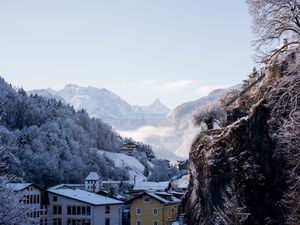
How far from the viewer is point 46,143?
436 ft

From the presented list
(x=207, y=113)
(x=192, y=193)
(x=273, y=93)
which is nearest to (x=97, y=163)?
(x=207, y=113)

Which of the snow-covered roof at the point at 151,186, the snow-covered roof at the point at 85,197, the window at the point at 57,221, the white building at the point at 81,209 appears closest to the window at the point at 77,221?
the white building at the point at 81,209

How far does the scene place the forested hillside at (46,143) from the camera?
110 m

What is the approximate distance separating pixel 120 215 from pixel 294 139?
2430 inches

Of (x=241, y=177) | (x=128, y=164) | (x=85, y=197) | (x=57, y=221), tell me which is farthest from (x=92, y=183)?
(x=128, y=164)

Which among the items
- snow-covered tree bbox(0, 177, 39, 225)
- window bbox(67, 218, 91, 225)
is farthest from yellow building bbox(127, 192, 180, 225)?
snow-covered tree bbox(0, 177, 39, 225)

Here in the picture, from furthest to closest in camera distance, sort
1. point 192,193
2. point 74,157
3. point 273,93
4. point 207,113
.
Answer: point 74,157 → point 207,113 → point 192,193 → point 273,93

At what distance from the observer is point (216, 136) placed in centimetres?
3359

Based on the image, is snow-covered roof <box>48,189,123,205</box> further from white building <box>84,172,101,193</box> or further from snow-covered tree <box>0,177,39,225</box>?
snow-covered tree <box>0,177,39,225</box>

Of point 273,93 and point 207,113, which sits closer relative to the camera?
point 273,93

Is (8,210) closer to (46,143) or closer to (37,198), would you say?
(37,198)

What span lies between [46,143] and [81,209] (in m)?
59.0

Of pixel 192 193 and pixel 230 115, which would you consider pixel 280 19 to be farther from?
pixel 192 193

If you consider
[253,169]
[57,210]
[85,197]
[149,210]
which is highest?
[85,197]
